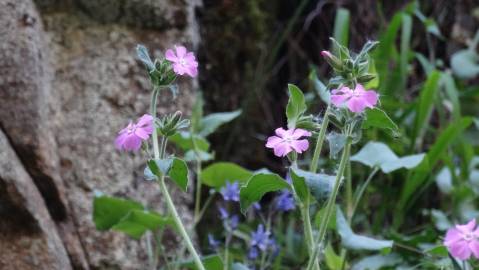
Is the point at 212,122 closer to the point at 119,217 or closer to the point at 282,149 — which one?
the point at 119,217

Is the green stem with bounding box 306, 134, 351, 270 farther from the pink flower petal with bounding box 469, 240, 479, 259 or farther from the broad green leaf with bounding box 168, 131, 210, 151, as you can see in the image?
the broad green leaf with bounding box 168, 131, 210, 151

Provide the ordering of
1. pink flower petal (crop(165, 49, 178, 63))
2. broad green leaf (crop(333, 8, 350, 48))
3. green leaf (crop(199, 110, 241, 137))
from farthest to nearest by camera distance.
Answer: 1. broad green leaf (crop(333, 8, 350, 48))
2. green leaf (crop(199, 110, 241, 137))
3. pink flower petal (crop(165, 49, 178, 63))

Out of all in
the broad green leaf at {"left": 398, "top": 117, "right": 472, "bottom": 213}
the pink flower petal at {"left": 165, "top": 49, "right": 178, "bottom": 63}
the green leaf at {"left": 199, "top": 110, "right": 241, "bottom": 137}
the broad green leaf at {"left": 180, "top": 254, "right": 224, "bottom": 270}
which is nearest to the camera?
the pink flower petal at {"left": 165, "top": 49, "right": 178, "bottom": 63}

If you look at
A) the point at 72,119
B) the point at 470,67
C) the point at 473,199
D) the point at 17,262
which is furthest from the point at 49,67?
the point at 470,67

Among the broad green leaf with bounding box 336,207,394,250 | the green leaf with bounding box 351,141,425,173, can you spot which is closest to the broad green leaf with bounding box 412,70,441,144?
the green leaf with bounding box 351,141,425,173

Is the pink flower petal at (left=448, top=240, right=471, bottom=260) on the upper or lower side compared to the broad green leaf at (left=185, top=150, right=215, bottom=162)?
lower

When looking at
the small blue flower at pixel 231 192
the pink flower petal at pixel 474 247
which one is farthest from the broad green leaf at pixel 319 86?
the pink flower petal at pixel 474 247
